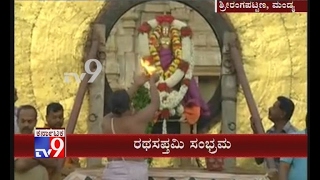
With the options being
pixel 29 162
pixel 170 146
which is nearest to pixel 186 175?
pixel 170 146

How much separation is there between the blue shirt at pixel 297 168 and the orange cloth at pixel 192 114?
68cm

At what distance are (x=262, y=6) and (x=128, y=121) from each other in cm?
125

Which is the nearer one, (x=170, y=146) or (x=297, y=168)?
(x=170, y=146)

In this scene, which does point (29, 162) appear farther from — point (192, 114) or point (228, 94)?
point (228, 94)

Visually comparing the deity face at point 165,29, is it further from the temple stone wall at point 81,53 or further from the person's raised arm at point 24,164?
the person's raised arm at point 24,164

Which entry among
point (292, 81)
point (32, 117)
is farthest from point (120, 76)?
point (292, 81)

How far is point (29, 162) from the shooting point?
27.0 ft

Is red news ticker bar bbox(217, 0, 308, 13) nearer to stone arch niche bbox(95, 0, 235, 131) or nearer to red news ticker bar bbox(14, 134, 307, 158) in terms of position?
stone arch niche bbox(95, 0, 235, 131)

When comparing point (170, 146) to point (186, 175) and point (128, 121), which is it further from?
point (128, 121)

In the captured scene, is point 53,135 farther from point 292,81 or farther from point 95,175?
point 292,81

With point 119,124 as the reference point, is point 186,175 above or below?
below

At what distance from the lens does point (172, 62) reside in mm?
8242

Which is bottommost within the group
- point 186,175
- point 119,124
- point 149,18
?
point 186,175

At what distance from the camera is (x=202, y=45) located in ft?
26.9
